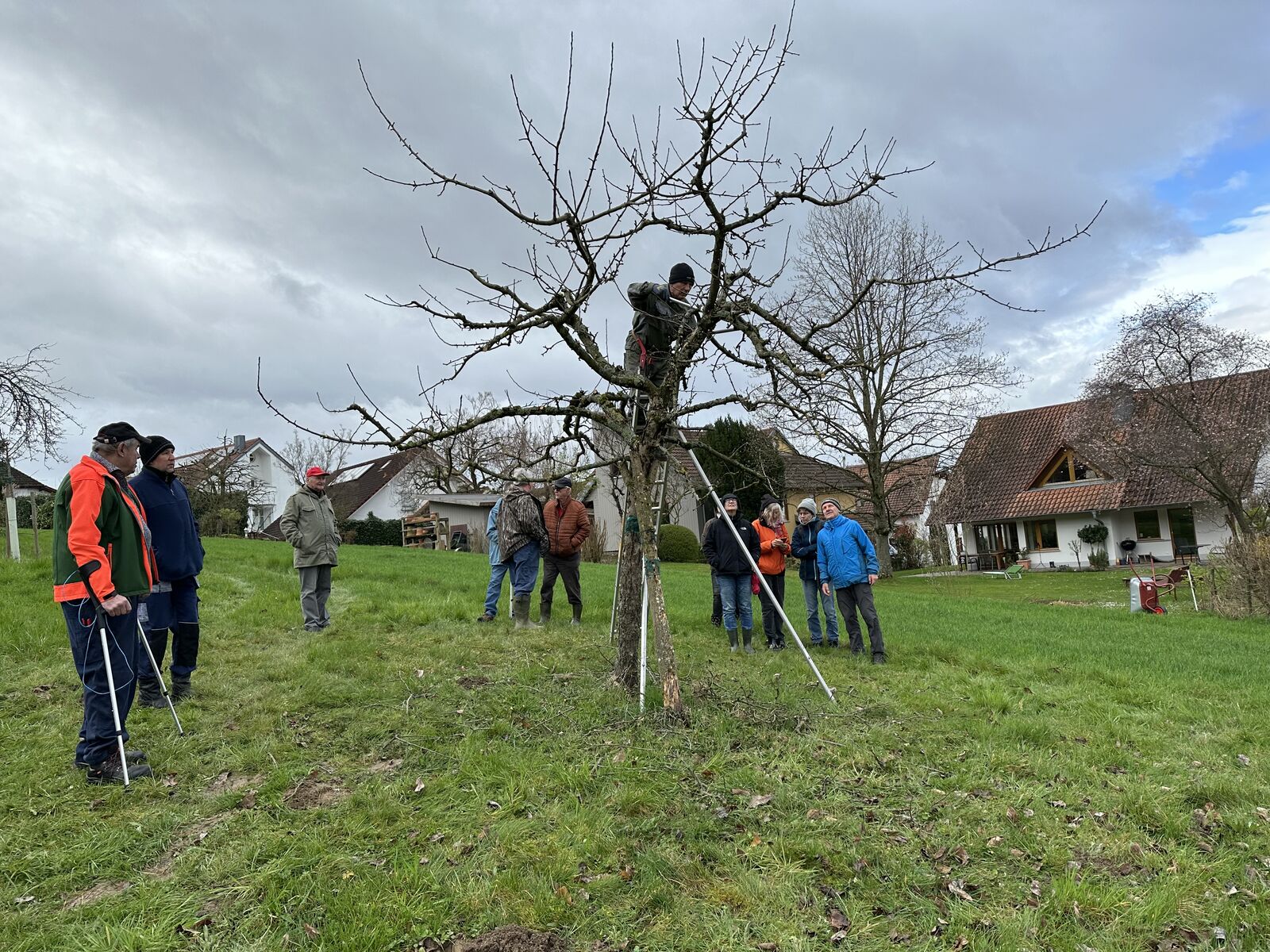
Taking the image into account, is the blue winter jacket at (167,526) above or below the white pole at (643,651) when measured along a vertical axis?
above

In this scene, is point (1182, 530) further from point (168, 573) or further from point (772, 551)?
point (168, 573)

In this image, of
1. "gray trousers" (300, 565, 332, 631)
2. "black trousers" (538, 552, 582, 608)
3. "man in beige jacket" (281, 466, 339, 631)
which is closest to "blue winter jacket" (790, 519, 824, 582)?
"black trousers" (538, 552, 582, 608)

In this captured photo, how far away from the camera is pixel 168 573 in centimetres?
604

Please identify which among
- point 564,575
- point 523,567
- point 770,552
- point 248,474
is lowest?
point 564,575

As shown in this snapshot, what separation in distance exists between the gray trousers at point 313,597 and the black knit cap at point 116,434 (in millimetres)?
3825

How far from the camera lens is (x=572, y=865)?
3461 mm

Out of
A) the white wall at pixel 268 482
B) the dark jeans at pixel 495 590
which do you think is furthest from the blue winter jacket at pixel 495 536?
the white wall at pixel 268 482

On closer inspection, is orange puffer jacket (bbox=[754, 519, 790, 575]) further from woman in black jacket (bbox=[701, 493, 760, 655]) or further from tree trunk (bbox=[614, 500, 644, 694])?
tree trunk (bbox=[614, 500, 644, 694])

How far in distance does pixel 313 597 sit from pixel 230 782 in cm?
470

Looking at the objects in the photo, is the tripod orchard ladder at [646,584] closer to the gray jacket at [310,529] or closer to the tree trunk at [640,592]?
the tree trunk at [640,592]

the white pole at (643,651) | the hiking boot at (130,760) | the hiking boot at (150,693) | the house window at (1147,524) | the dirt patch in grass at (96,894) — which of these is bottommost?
the dirt patch in grass at (96,894)

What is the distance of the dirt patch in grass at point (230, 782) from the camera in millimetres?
4340

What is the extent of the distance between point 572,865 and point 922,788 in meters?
2.18

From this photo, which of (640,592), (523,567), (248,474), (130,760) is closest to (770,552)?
(523,567)
